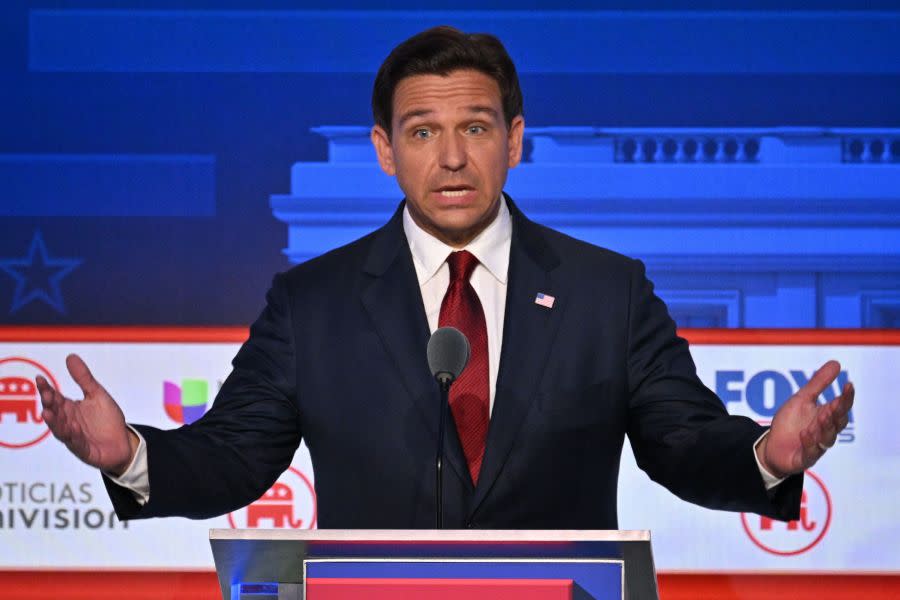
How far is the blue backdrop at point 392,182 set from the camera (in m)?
3.57

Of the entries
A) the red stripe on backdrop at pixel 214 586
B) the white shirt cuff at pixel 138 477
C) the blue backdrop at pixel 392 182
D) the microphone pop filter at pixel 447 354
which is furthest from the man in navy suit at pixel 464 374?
the red stripe on backdrop at pixel 214 586

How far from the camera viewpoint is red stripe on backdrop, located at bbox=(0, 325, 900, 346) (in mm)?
3523

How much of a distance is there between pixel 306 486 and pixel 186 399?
0.43 meters

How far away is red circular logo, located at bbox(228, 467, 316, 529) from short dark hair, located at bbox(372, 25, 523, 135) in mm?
1480

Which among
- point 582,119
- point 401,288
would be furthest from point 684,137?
point 401,288

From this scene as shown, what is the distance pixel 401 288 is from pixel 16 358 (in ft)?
5.71

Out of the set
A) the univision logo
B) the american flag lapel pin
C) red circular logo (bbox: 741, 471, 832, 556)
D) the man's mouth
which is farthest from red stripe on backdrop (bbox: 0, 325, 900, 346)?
the man's mouth

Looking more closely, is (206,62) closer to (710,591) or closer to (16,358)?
(16,358)

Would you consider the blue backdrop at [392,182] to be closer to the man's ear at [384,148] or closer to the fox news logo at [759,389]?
the fox news logo at [759,389]

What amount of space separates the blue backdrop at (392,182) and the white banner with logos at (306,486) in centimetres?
12

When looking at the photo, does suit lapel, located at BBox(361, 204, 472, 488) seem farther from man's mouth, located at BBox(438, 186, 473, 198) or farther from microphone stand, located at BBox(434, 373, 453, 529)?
microphone stand, located at BBox(434, 373, 453, 529)

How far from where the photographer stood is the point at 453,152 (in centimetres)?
225

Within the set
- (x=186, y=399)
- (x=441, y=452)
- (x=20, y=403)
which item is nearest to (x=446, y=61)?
(x=441, y=452)

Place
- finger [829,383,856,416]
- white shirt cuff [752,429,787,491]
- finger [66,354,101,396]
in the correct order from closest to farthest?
finger [829,383,856,416] < finger [66,354,101,396] < white shirt cuff [752,429,787,491]
